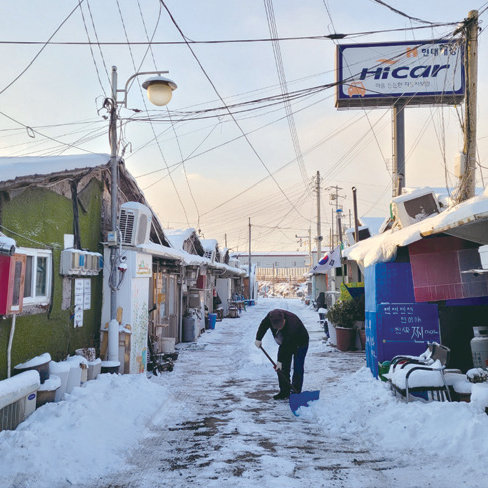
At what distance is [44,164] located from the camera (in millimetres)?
6699

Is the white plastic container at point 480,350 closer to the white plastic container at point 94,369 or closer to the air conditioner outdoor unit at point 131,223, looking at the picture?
the white plastic container at point 94,369

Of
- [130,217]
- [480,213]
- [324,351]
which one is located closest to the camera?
[480,213]

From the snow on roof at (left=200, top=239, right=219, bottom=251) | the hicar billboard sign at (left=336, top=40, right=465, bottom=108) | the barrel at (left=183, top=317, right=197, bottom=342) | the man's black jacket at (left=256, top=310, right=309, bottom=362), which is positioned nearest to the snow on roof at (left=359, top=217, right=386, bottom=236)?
the hicar billboard sign at (left=336, top=40, right=465, bottom=108)

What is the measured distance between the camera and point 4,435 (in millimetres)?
4879

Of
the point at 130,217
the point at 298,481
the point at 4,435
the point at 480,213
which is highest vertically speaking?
the point at 130,217

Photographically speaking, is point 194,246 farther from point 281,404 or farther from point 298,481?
point 298,481

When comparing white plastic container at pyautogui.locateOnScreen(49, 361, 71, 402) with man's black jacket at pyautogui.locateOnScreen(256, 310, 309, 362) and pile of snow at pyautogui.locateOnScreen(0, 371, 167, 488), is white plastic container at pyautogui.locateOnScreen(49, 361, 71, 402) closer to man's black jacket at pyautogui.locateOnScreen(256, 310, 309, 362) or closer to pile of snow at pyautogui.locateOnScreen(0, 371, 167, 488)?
pile of snow at pyautogui.locateOnScreen(0, 371, 167, 488)

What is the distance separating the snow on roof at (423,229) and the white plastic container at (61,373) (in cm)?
567

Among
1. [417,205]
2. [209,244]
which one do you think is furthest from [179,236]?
[417,205]

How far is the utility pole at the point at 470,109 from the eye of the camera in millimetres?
8078

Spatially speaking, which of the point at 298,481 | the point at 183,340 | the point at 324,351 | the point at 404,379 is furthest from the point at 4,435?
the point at 183,340

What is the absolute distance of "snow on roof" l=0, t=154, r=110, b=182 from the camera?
5.73m

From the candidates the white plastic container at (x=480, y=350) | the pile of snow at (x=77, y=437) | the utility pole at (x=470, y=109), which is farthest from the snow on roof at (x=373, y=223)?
the pile of snow at (x=77, y=437)

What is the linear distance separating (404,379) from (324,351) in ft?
25.7
